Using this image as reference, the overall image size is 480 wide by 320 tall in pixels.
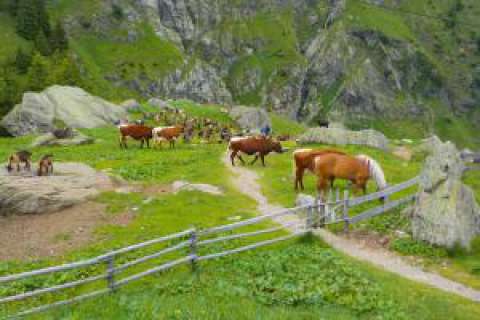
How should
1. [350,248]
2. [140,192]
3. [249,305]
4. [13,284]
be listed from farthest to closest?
[140,192] < [350,248] < [13,284] < [249,305]

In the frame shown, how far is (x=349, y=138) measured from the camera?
5334 centimetres

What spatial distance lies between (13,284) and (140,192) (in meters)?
13.1

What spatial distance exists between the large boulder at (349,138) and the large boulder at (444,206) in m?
27.9

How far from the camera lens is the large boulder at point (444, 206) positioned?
2144 cm

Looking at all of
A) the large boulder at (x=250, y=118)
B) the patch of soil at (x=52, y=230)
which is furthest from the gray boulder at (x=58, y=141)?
the large boulder at (x=250, y=118)

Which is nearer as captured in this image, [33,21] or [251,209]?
[251,209]

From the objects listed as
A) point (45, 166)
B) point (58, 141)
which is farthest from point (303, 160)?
point (58, 141)

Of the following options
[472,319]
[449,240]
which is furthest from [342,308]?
[449,240]

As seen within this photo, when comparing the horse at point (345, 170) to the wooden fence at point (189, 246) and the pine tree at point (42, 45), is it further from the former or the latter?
the pine tree at point (42, 45)

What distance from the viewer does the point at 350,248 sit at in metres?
21.9

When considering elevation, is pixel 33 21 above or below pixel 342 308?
above

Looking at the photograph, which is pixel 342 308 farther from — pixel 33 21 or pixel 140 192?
pixel 33 21

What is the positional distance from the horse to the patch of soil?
1043cm

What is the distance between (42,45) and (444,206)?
134 m
